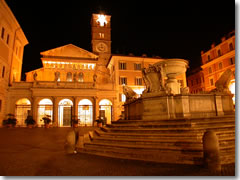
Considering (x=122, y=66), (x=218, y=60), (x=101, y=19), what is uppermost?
(x=101, y=19)

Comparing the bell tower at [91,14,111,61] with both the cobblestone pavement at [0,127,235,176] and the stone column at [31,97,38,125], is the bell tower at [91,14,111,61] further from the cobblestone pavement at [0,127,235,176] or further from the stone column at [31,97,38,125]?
the cobblestone pavement at [0,127,235,176]

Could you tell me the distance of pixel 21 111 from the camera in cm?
2520

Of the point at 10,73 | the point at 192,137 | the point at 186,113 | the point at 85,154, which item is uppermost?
the point at 10,73

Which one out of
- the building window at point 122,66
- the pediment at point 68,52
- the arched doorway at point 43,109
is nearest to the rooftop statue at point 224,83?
the arched doorway at point 43,109

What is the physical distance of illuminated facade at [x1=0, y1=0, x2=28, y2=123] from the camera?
74.3 feet

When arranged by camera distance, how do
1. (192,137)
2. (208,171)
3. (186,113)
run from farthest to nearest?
(186,113), (192,137), (208,171)

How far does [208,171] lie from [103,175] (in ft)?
9.10

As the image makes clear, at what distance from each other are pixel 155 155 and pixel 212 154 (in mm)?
1773

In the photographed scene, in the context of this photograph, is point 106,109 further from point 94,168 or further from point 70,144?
point 94,168

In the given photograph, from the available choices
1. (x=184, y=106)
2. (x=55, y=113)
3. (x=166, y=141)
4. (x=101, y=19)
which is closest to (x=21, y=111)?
(x=55, y=113)

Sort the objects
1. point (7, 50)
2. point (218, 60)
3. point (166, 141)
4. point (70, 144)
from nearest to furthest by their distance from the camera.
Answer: point (166, 141), point (70, 144), point (7, 50), point (218, 60)

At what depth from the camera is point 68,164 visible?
5.74m

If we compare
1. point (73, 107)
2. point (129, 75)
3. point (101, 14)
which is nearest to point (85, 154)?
Answer: point (73, 107)

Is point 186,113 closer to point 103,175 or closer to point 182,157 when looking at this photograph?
point 182,157
